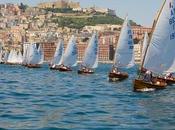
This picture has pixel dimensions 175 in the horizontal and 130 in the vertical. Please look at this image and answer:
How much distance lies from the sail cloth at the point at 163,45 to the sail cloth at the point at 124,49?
2327cm

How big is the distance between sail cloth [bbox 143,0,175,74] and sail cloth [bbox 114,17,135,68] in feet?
76.4

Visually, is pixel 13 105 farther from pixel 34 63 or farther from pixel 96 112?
pixel 34 63

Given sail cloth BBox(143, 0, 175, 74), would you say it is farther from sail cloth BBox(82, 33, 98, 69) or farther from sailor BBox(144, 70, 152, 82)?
sail cloth BBox(82, 33, 98, 69)

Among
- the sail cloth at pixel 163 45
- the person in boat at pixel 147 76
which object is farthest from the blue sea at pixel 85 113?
the person in boat at pixel 147 76

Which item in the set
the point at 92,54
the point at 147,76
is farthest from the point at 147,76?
the point at 92,54

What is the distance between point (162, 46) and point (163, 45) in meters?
0.13

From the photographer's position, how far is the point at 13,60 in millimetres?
181875

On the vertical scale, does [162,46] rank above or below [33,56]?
above

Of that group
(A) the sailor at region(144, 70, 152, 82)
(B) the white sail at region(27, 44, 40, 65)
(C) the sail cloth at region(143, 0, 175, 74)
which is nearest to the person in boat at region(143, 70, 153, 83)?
(A) the sailor at region(144, 70, 152, 82)

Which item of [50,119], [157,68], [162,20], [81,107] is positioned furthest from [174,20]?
[50,119]

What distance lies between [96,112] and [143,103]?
719cm

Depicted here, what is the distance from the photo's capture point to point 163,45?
1875 inches

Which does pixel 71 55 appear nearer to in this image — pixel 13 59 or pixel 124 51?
pixel 124 51

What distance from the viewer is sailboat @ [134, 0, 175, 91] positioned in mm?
46906
